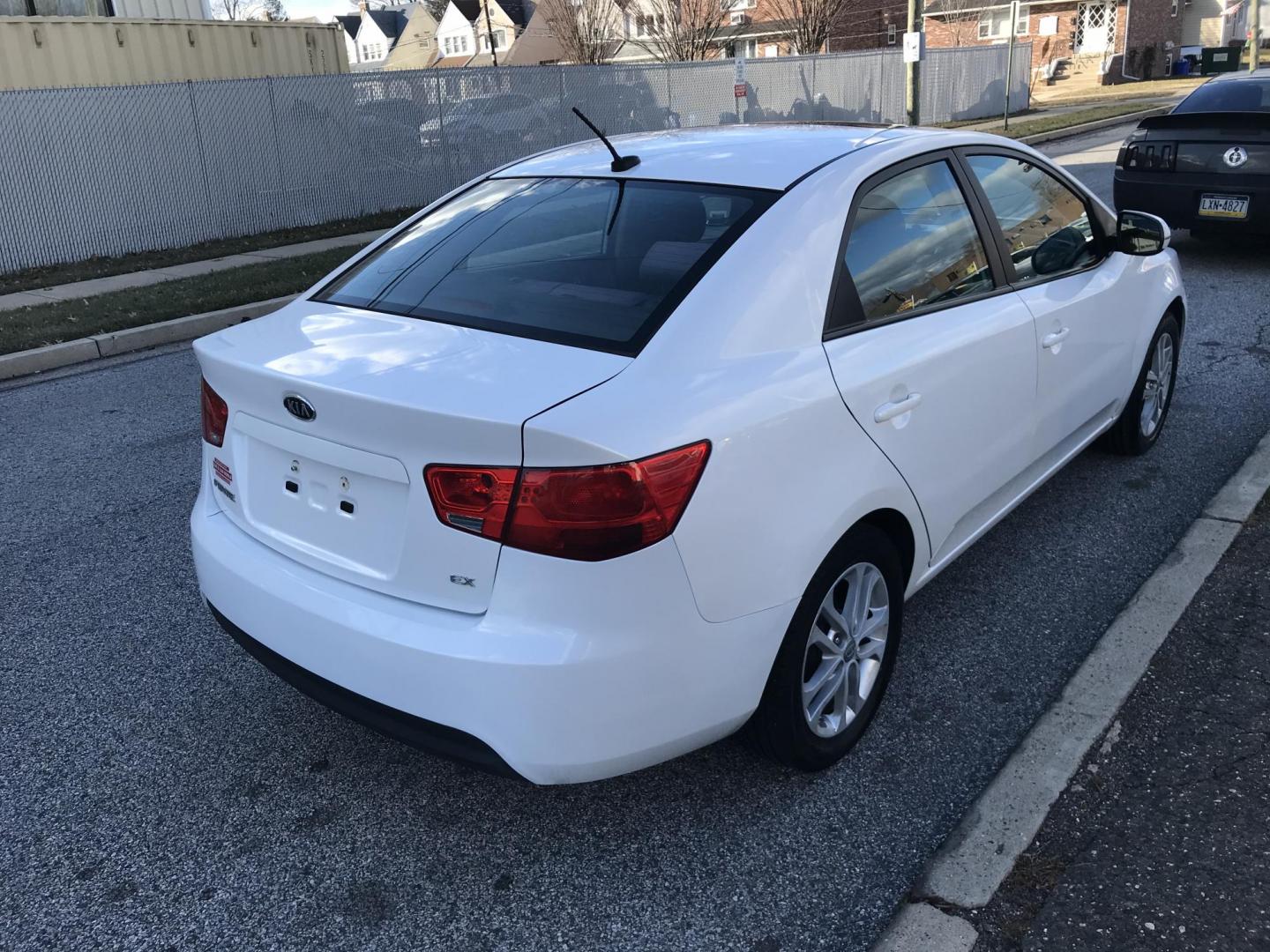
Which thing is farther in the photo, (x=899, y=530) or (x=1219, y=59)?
(x=1219, y=59)

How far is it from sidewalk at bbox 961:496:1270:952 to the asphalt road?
0.85 feet

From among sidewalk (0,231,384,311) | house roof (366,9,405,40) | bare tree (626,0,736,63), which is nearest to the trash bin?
bare tree (626,0,736,63)

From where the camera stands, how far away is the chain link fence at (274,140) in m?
12.8

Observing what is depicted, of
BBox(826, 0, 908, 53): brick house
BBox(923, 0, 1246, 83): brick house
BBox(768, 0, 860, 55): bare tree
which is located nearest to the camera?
BBox(768, 0, 860, 55): bare tree

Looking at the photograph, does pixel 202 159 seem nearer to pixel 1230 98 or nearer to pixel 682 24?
pixel 1230 98

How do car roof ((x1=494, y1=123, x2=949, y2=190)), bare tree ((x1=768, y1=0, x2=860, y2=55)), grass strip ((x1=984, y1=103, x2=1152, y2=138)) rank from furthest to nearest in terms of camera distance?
bare tree ((x1=768, y1=0, x2=860, y2=55))
grass strip ((x1=984, y1=103, x2=1152, y2=138))
car roof ((x1=494, y1=123, x2=949, y2=190))

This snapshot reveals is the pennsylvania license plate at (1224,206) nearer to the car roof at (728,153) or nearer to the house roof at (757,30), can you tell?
the car roof at (728,153)

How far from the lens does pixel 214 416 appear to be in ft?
9.71

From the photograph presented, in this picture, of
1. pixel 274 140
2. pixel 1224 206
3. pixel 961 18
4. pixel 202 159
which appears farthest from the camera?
pixel 961 18

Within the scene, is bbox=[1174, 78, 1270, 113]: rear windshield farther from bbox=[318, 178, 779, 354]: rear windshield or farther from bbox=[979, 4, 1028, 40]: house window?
bbox=[979, 4, 1028, 40]: house window

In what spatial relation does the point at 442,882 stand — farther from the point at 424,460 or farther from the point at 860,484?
the point at 860,484

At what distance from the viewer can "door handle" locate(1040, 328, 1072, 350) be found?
3.69 m

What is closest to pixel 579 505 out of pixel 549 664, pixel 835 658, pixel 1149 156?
pixel 549 664

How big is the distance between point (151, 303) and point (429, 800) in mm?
8076
